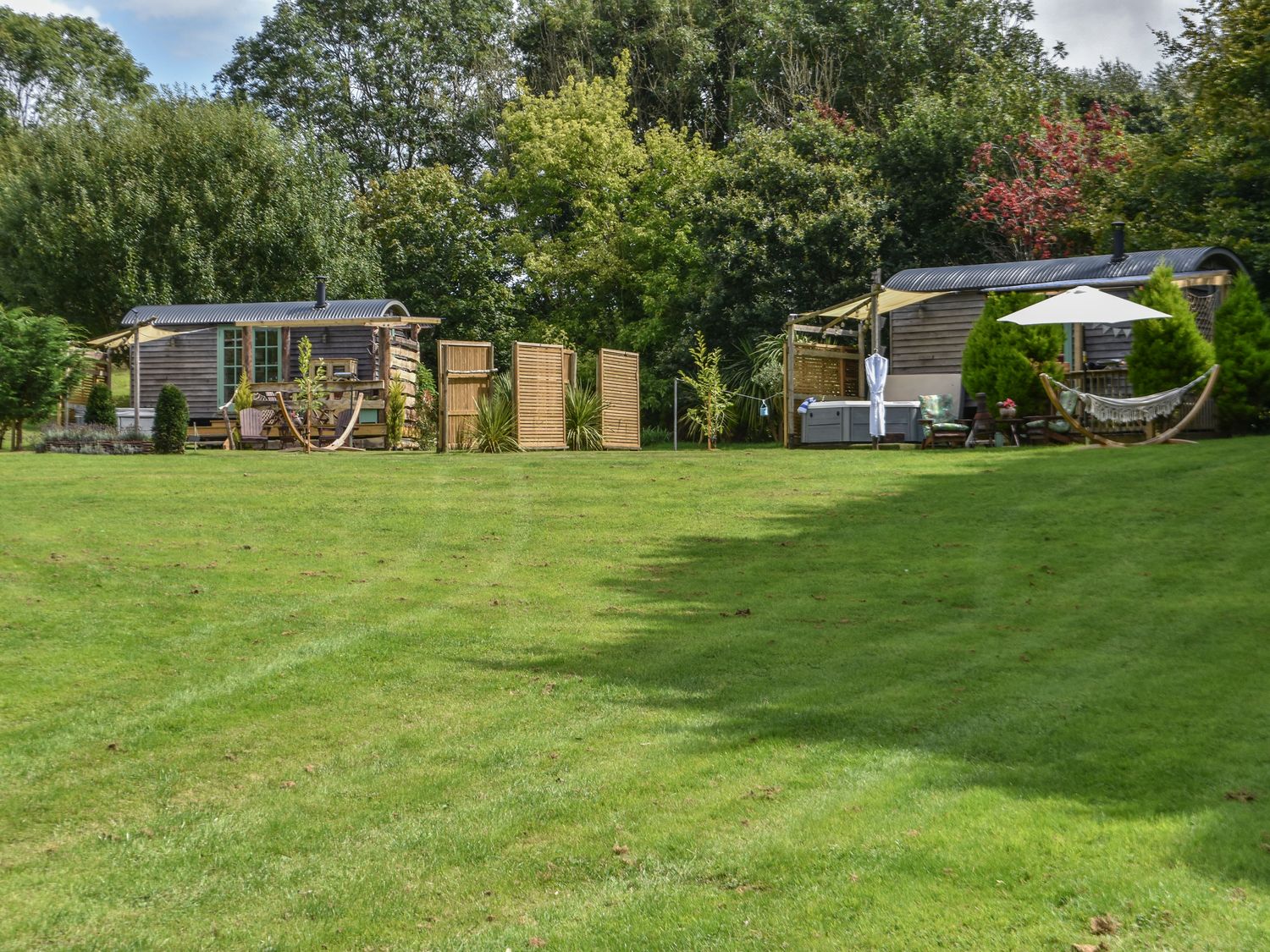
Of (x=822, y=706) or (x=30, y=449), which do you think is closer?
(x=822, y=706)

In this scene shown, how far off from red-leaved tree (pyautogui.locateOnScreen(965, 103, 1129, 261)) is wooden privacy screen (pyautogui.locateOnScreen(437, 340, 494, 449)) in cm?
1364

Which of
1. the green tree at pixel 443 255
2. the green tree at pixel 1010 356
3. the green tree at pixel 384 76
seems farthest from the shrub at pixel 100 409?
the green tree at pixel 384 76

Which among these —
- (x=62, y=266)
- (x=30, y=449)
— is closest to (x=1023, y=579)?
(x=30, y=449)

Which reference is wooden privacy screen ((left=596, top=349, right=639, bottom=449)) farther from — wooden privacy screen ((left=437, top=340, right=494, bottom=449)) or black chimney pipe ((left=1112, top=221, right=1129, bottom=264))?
black chimney pipe ((left=1112, top=221, right=1129, bottom=264))

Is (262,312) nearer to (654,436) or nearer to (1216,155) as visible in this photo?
(654,436)

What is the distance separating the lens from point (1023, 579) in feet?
34.3

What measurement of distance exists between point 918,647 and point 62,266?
3365cm

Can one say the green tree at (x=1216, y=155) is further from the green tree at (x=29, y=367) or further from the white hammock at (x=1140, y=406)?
the green tree at (x=29, y=367)

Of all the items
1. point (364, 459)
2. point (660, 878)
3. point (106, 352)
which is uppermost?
point (106, 352)

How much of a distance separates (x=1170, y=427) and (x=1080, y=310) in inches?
94.1

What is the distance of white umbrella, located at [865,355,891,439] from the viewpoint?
Result: 69.7 ft

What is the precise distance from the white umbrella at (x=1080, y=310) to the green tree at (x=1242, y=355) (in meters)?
1.11

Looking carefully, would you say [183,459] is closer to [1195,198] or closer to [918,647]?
[918,647]

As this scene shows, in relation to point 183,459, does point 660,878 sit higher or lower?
lower
